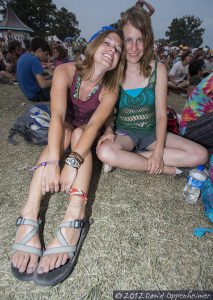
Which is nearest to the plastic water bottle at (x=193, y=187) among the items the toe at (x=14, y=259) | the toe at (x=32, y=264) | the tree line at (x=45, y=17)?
the toe at (x=32, y=264)

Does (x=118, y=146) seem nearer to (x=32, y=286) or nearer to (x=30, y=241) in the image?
(x=30, y=241)

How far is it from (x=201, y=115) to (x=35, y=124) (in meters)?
2.14

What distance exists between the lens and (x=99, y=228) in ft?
6.46

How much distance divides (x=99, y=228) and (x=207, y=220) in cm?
104

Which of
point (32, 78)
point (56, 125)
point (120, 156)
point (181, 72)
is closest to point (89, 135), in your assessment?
point (56, 125)

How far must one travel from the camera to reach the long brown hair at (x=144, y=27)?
2.36 m

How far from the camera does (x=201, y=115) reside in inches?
110

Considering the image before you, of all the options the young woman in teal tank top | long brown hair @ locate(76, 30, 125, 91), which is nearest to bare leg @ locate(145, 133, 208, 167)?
the young woman in teal tank top

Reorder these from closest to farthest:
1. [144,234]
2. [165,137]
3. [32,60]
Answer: [144,234] → [165,137] → [32,60]

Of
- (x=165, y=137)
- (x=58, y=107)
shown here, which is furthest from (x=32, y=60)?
(x=165, y=137)

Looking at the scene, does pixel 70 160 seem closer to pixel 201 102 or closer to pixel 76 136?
pixel 76 136

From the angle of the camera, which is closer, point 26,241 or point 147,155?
point 26,241

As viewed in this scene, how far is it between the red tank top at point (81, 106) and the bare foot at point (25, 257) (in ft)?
4.45

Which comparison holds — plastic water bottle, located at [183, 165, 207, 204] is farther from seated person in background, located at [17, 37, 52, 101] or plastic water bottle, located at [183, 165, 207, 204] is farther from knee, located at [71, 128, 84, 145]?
seated person in background, located at [17, 37, 52, 101]
